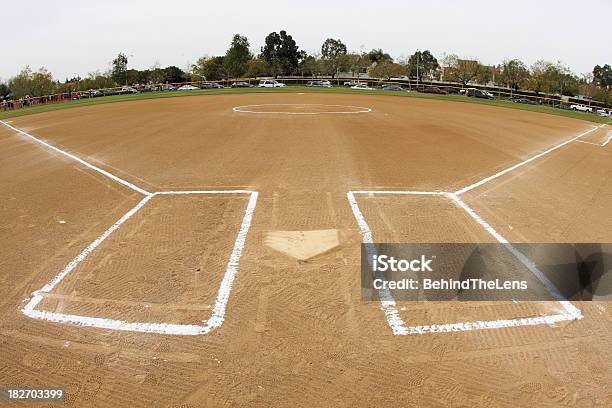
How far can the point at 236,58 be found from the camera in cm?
9150

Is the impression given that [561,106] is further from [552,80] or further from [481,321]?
[481,321]

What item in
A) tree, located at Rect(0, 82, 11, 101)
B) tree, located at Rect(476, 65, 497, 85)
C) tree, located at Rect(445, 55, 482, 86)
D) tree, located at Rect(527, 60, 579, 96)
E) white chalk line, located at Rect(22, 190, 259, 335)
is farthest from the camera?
tree, located at Rect(0, 82, 11, 101)

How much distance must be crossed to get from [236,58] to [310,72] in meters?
17.2

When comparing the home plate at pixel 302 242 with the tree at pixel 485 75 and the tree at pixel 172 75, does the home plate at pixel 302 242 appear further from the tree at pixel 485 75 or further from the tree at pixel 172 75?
the tree at pixel 172 75

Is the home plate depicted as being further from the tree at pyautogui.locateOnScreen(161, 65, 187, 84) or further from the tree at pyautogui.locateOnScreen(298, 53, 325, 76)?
the tree at pyautogui.locateOnScreen(161, 65, 187, 84)

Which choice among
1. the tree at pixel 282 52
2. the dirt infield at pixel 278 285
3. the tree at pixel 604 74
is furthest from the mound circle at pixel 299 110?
the tree at pixel 604 74

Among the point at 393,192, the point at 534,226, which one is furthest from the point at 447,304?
the point at 393,192

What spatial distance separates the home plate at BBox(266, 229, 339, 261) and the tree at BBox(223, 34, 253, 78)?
9035 centimetres

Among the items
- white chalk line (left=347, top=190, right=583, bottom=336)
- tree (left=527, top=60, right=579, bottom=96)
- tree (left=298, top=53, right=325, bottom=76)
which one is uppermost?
tree (left=298, top=53, right=325, bottom=76)

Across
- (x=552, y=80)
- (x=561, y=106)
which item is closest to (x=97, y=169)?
(x=561, y=106)

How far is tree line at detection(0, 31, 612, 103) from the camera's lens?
7600cm

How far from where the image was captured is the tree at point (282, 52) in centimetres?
10344

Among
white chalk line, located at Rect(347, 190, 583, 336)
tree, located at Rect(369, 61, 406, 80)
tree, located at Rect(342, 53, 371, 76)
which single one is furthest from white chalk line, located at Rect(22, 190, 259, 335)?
tree, located at Rect(342, 53, 371, 76)

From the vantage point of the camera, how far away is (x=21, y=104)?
5228 centimetres
